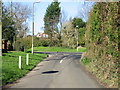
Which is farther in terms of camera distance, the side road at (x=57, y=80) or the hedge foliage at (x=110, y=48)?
the hedge foliage at (x=110, y=48)

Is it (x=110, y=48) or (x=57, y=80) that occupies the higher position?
(x=110, y=48)

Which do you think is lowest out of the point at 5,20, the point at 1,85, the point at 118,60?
the point at 1,85

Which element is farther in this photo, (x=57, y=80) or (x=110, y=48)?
(x=57, y=80)

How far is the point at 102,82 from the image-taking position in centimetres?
1002

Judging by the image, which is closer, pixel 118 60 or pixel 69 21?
pixel 118 60

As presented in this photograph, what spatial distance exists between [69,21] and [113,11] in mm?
55679

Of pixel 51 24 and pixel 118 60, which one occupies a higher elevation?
pixel 51 24

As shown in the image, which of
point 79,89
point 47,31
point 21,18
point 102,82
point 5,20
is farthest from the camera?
point 47,31

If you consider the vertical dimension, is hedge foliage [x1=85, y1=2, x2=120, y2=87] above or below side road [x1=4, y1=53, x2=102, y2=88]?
above

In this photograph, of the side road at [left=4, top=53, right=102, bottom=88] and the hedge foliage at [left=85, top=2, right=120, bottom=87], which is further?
the hedge foliage at [left=85, top=2, right=120, bottom=87]

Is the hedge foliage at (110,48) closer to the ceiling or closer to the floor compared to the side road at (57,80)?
A: closer to the ceiling

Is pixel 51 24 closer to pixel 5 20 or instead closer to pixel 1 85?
pixel 5 20

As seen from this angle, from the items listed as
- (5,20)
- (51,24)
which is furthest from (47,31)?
→ (5,20)

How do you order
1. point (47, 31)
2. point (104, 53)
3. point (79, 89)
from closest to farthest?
point (79, 89)
point (104, 53)
point (47, 31)
